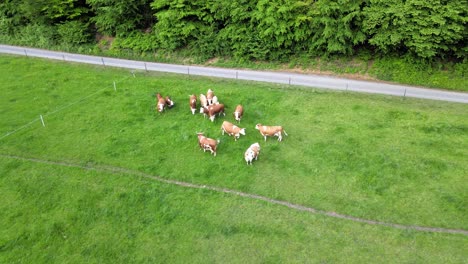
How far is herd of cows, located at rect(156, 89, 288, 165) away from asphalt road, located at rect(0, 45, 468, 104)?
251 inches

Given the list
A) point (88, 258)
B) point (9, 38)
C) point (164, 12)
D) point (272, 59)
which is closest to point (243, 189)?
point (88, 258)

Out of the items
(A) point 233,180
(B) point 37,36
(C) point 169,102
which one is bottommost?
(A) point 233,180

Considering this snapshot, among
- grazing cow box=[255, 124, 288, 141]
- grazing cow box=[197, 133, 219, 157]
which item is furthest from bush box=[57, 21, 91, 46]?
grazing cow box=[255, 124, 288, 141]

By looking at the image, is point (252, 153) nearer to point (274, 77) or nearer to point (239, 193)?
point (239, 193)

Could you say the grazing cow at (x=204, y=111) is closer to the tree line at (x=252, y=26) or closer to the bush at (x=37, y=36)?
the tree line at (x=252, y=26)

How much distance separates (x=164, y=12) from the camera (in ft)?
112

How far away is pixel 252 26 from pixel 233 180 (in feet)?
59.5

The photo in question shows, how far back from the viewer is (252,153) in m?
19.8

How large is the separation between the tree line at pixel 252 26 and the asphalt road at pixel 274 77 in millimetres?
1885

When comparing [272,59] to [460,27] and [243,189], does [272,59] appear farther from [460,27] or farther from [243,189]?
[243,189]

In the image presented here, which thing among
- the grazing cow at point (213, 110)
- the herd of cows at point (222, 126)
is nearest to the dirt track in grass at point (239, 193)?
the herd of cows at point (222, 126)

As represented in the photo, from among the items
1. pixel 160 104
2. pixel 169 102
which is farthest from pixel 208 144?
pixel 169 102

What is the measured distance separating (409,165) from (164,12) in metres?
24.3

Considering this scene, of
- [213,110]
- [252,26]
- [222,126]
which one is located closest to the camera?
[222,126]
